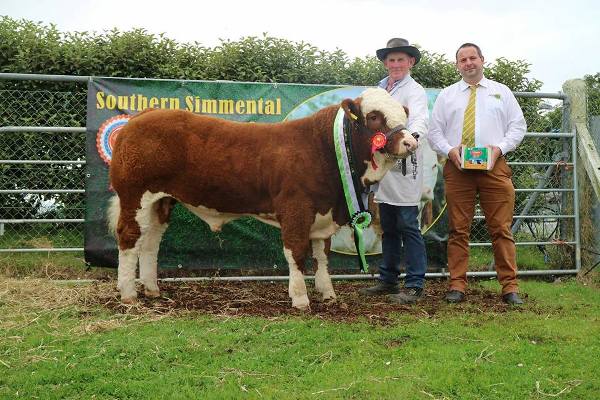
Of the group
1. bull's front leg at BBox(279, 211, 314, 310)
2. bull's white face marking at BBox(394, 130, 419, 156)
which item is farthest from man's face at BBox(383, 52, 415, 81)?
bull's front leg at BBox(279, 211, 314, 310)

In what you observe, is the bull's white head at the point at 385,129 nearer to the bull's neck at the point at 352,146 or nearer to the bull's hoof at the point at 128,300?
the bull's neck at the point at 352,146

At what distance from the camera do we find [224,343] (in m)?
4.47

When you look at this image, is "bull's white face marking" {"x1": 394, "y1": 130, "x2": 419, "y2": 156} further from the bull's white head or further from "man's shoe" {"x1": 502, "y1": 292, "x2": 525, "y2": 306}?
"man's shoe" {"x1": 502, "y1": 292, "x2": 525, "y2": 306}

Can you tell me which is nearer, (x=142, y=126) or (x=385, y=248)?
(x=142, y=126)

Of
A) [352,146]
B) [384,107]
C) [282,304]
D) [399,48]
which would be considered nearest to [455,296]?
[282,304]

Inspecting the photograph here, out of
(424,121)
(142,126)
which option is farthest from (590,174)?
(142,126)

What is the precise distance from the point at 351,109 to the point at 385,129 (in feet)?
1.17

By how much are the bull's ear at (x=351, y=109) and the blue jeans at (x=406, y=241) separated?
117cm

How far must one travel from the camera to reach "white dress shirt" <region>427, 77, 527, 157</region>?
5.96 meters

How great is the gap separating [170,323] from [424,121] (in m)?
3.00

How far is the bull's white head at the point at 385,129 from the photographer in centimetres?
521

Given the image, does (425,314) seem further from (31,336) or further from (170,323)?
(31,336)

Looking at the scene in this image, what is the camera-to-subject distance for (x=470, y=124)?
237 inches

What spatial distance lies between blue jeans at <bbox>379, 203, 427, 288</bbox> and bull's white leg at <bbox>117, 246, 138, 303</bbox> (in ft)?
8.42
